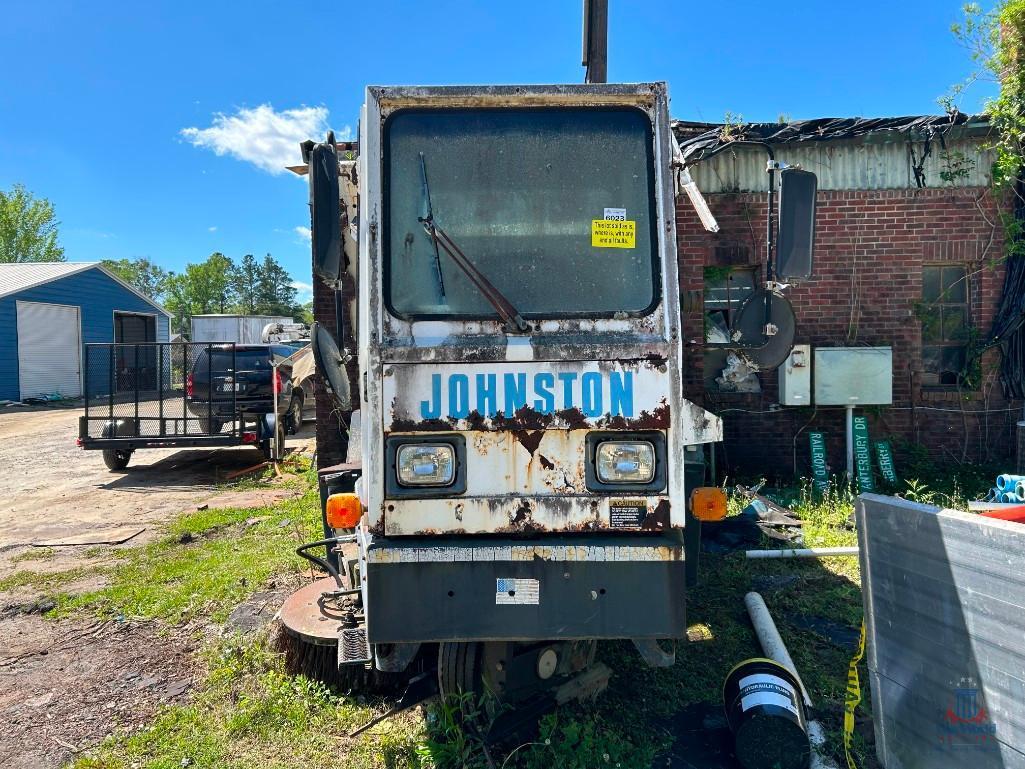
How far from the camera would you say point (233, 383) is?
10102mm

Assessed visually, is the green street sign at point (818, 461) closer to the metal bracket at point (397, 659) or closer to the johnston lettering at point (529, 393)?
the johnston lettering at point (529, 393)

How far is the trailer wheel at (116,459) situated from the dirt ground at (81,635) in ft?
0.44

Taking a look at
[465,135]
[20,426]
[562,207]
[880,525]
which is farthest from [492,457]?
[20,426]

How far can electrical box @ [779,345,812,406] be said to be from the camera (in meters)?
7.70

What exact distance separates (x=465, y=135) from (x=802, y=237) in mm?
1575

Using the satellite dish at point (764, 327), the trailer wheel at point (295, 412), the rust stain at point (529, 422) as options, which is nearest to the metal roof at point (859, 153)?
the satellite dish at point (764, 327)

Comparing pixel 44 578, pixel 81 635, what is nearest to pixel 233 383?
pixel 44 578

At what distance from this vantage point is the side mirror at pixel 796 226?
117 inches

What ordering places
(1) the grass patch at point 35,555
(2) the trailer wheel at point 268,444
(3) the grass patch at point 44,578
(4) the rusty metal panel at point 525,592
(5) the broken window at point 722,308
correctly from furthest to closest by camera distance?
(2) the trailer wheel at point 268,444 < (5) the broken window at point 722,308 < (1) the grass patch at point 35,555 < (3) the grass patch at point 44,578 < (4) the rusty metal panel at point 525,592

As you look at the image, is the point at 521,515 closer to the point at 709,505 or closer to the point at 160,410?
the point at 709,505

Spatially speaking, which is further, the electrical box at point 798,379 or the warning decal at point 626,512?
the electrical box at point 798,379

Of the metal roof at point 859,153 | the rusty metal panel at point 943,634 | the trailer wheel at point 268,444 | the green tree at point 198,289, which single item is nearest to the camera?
the rusty metal panel at point 943,634

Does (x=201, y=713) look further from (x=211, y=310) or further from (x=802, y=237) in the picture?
(x=211, y=310)

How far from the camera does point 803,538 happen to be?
19.4ft
